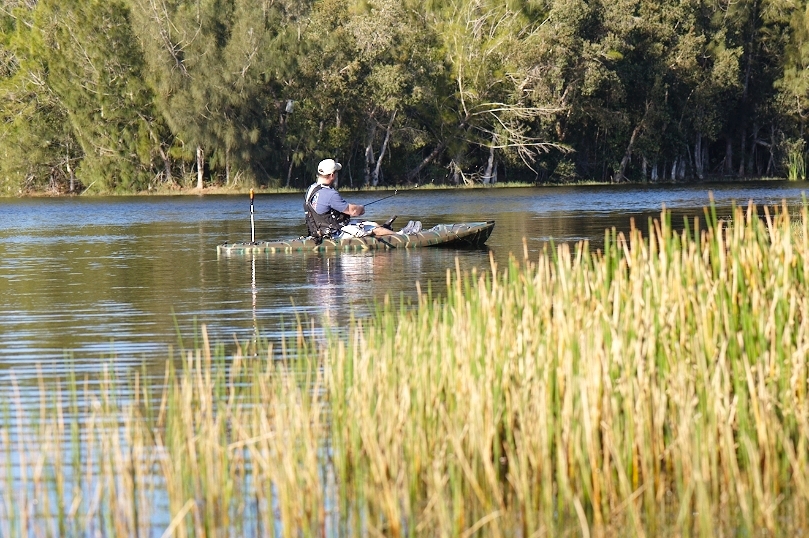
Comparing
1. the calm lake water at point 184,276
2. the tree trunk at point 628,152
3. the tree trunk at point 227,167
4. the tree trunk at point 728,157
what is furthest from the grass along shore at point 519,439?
the tree trunk at point 728,157

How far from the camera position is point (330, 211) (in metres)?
19.6

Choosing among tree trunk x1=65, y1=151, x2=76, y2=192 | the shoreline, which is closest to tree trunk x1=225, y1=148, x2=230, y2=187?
the shoreline

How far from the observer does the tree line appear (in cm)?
5653

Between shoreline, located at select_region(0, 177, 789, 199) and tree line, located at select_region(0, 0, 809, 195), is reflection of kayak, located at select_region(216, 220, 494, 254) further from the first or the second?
shoreline, located at select_region(0, 177, 789, 199)

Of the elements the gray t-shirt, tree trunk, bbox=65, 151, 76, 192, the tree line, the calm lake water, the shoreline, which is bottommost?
the calm lake water

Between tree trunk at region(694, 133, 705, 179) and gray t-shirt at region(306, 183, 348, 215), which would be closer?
gray t-shirt at region(306, 183, 348, 215)

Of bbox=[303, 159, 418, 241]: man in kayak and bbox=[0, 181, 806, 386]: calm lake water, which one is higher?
bbox=[303, 159, 418, 241]: man in kayak

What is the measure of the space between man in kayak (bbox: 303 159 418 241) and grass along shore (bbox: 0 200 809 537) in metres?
11.6

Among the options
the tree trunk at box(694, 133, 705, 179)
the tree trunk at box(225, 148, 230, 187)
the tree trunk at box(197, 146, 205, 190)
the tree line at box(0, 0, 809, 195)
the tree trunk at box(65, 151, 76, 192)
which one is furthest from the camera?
the tree trunk at box(694, 133, 705, 179)

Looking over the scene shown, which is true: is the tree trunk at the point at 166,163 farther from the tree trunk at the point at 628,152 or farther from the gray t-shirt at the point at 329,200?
the gray t-shirt at the point at 329,200

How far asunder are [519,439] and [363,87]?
54.5 metres

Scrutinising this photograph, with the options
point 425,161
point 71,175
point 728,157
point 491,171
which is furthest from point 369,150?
point 728,157

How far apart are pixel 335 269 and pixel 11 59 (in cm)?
5136

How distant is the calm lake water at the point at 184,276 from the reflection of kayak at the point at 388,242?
187 millimetres
